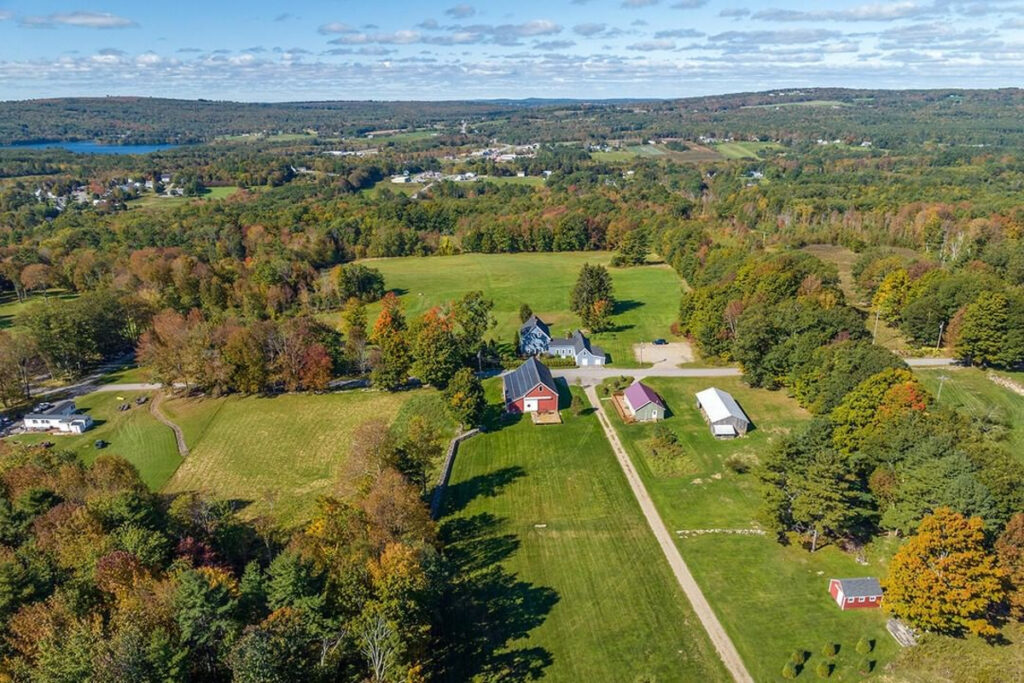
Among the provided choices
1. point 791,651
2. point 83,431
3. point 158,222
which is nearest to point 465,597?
point 791,651

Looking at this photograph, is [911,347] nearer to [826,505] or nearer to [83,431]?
[826,505]

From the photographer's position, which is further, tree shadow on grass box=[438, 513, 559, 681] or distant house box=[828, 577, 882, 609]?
distant house box=[828, 577, 882, 609]

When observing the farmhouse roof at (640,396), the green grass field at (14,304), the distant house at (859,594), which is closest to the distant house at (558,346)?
the farmhouse roof at (640,396)

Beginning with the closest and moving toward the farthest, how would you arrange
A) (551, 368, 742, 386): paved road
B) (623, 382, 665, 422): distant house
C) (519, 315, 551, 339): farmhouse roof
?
(623, 382, 665, 422): distant house < (551, 368, 742, 386): paved road < (519, 315, 551, 339): farmhouse roof

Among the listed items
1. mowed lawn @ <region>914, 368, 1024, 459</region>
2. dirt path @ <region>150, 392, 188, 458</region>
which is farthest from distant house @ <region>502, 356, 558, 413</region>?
mowed lawn @ <region>914, 368, 1024, 459</region>

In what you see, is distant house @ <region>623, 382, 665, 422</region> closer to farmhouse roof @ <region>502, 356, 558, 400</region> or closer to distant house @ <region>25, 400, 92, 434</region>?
farmhouse roof @ <region>502, 356, 558, 400</region>

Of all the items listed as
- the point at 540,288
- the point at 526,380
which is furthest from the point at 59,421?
the point at 540,288

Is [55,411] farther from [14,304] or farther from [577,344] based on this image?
[577,344]
